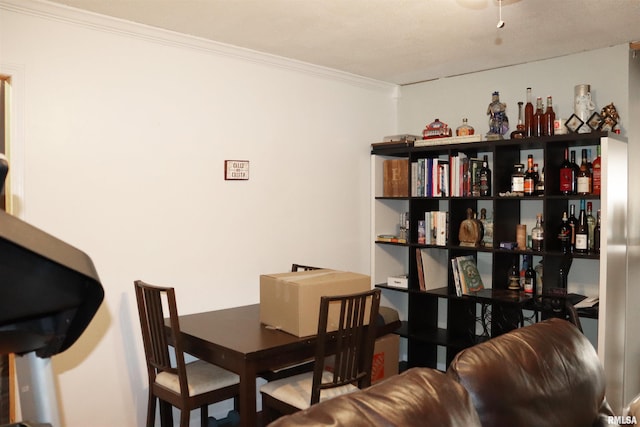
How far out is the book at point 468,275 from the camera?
3.86 meters

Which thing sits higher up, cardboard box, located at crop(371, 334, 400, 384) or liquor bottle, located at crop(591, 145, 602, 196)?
liquor bottle, located at crop(591, 145, 602, 196)

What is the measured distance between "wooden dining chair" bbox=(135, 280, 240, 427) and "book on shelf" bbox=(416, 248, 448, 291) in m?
1.81

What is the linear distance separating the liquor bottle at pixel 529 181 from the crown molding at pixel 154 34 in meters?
1.49

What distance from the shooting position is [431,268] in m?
4.12

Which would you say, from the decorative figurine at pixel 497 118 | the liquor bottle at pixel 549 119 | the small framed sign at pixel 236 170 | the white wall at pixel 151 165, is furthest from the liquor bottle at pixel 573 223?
the small framed sign at pixel 236 170

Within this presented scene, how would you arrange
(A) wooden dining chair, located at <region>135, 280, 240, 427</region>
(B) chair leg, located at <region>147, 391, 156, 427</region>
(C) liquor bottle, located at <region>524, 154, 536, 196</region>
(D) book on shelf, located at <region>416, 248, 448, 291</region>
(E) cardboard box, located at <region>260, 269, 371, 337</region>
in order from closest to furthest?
1. (A) wooden dining chair, located at <region>135, 280, 240, 427</region>
2. (E) cardboard box, located at <region>260, 269, 371, 337</region>
3. (B) chair leg, located at <region>147, 391, 156, 427</region>
4. (C) liquor bottle, located at <region>524, 154, 536, 196</region>
5. (D) book on shelf, located at <region>416, 248, 448, 291</region>

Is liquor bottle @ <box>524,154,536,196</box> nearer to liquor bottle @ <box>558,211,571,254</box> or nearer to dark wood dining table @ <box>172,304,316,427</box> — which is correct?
liquor bottle @ <box>558,211,571,254</box>

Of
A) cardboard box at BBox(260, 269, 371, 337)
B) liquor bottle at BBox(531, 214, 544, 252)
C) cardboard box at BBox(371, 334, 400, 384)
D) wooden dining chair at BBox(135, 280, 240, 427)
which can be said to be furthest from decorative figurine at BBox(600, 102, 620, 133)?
wooden dining chair at BBox(135, 280, 240, 427)

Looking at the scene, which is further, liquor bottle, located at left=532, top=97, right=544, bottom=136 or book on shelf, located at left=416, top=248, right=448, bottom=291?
book on shelf, located at left=416, top=248, right=448, bottom=291

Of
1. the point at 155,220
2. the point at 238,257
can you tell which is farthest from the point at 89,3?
the point at 238,257

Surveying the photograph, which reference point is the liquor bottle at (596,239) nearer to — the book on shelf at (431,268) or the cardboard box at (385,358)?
the book on shelf at (431,268)

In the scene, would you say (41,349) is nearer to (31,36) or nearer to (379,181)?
(31,36)

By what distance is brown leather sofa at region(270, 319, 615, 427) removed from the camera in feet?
4.23

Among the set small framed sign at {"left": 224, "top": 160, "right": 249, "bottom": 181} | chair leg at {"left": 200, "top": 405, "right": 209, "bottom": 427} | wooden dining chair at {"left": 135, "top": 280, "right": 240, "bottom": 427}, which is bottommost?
chair leg at {"left": 200, "top": 405, "right": 209, "bottom": 427}
